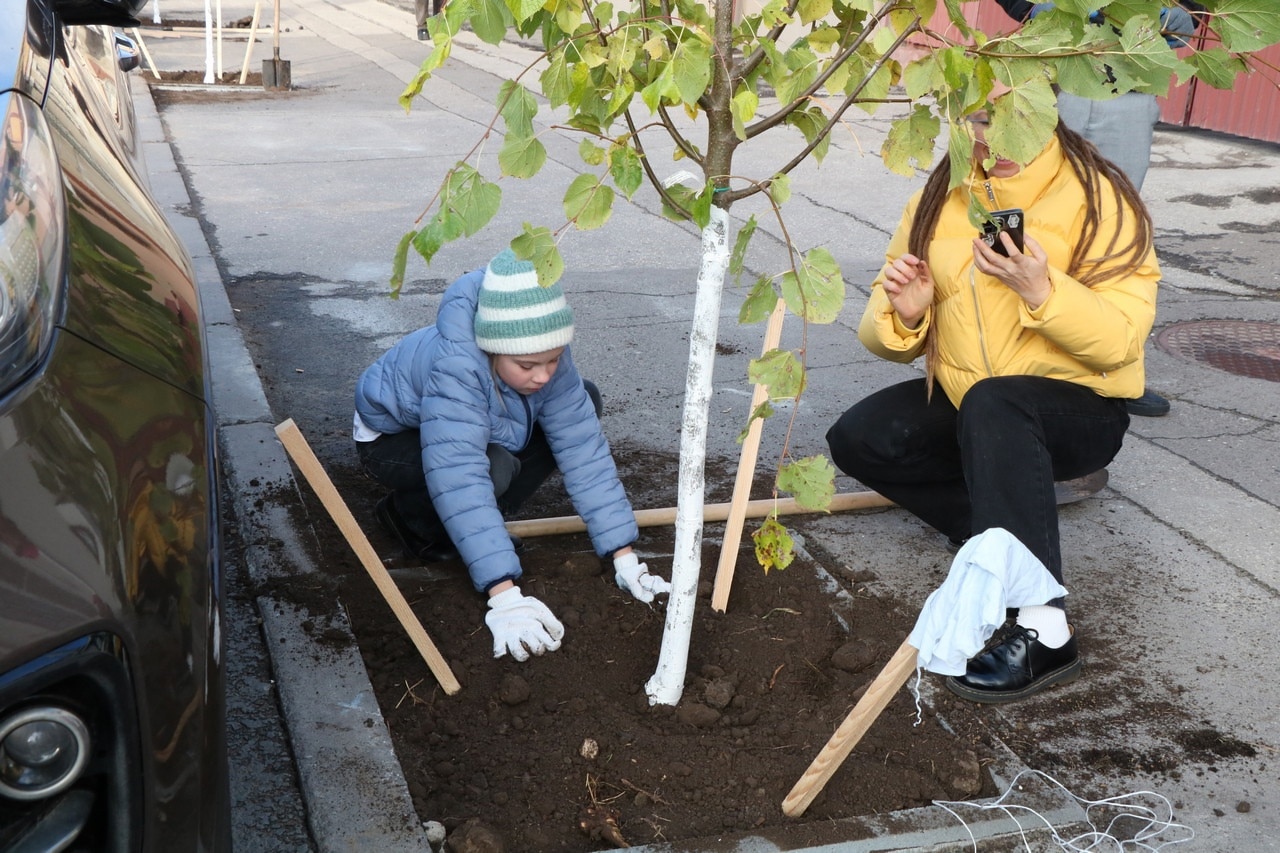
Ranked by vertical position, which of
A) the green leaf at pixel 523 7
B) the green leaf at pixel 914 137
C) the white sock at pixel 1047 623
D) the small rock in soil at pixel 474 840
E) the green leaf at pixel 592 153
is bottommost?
the small rock in soil at pixel 474 840

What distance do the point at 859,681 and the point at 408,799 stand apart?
39.7 inches

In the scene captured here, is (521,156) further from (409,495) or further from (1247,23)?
(409,495)

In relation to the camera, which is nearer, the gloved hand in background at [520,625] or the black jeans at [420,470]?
the gloved hand in background at [520,625]

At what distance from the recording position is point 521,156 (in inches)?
78.0

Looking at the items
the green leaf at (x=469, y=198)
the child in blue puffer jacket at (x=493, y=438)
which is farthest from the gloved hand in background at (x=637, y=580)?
the green leaf at (x=469, y=198)

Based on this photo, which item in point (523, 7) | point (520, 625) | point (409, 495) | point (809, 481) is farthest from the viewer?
point (409, 495)

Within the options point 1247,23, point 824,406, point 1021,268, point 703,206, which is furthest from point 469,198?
point 824,406

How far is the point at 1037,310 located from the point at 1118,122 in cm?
234

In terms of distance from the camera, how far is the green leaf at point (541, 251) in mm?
2025

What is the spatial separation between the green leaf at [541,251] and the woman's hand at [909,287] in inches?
48.5

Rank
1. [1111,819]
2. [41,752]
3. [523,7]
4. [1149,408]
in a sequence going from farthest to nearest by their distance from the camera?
[1149,408]
[1111,819]
[523,7]
[41,752]

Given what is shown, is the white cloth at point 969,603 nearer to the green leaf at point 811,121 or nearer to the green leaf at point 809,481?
the green leaf at point 809,481

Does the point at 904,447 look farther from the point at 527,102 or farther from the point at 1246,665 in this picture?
the point at 527,102

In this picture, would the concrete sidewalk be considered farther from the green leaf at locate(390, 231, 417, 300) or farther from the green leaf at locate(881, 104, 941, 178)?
the green leaf at locate(881, 104, 941, 178)
